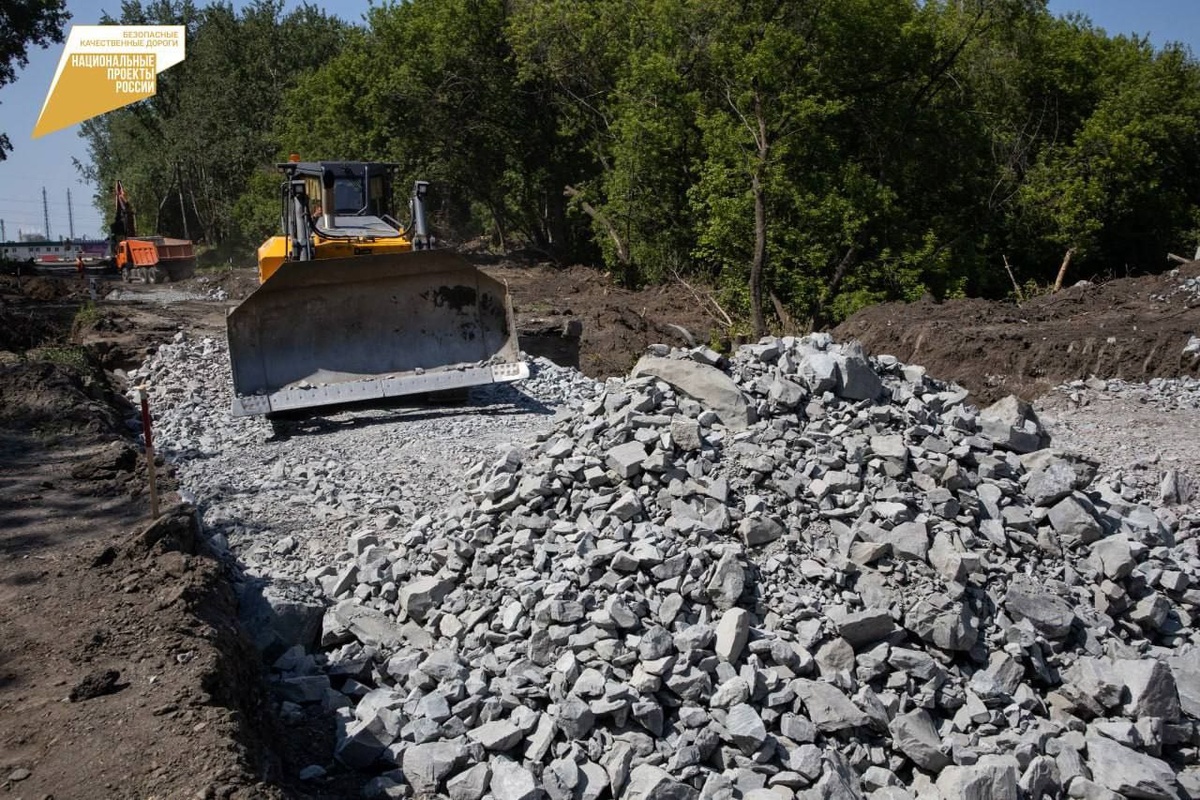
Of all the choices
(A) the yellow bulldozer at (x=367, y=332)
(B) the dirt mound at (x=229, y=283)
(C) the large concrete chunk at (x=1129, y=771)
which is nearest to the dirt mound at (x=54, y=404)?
(A) the yellow bulldozer at (x=367, y=332)

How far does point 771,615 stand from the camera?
5035mm

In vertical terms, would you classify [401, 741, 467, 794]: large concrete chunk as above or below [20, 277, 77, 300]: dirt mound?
below

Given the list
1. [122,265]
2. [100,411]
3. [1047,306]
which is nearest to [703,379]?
[100,411]

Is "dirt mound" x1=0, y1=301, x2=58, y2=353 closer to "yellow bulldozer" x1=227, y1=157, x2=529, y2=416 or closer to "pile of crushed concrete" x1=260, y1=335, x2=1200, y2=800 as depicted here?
"yellow bulldozer" x1=227, y1=157, x2=529, y2=416

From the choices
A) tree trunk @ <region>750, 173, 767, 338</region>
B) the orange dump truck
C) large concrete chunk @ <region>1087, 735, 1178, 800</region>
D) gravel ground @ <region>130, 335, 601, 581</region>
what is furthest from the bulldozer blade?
the orange dump truck

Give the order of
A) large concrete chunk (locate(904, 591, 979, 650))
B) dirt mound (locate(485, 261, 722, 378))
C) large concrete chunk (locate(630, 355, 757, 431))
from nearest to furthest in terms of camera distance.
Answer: large concrete chunk (locate(904, 591, 979, 650)) → large concrete chunk (locate(630, 355, 757, 431)) → dirt mound (locate(485, 261, 722, 378))

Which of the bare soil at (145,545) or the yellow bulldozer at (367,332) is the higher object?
the yellow bulldozer at (367,332)

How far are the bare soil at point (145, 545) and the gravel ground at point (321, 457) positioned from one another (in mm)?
549

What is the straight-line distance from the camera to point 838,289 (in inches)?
625

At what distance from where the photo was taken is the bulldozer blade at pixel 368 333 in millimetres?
8914

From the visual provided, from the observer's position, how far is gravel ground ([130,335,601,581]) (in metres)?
6.46

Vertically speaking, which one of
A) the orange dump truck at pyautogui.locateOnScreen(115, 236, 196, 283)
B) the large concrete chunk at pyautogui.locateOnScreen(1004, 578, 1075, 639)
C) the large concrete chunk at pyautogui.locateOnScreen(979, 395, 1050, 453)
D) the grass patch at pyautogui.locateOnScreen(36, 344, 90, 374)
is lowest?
the large concrete chunk at pyautogui.locateOnScreen(1004, 578, 1075, 639)

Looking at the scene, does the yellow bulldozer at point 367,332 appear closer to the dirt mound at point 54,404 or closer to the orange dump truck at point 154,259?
the dirt mound at point 54,404

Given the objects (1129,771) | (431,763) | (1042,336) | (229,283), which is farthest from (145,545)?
(229,283)
